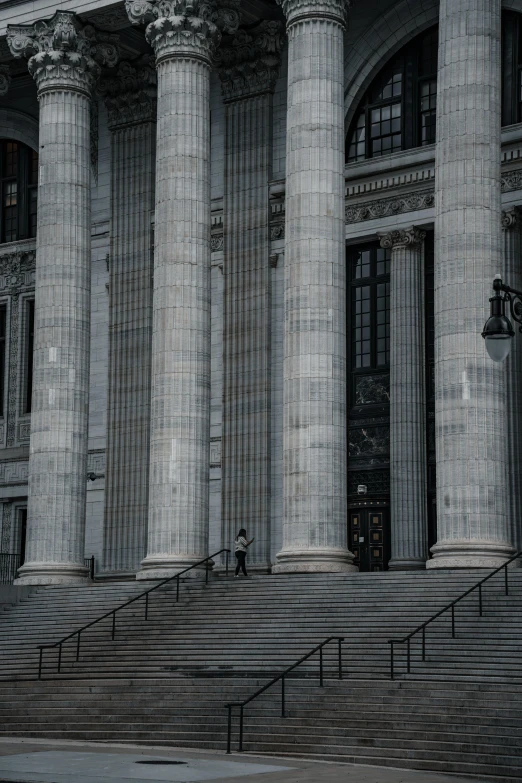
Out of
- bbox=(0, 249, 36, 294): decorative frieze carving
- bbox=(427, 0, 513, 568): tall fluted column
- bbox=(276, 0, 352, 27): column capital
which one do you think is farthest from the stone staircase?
bbox=(0, 249, 36, 294): decorative frieze carving

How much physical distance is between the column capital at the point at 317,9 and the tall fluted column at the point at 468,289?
3556mm

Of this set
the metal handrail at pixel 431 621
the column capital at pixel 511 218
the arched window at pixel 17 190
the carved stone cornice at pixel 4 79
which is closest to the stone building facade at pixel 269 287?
the column capital at pixel 511 218

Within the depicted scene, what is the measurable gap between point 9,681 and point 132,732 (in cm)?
559

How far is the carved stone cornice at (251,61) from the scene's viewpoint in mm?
45688

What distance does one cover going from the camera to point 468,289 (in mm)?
34281

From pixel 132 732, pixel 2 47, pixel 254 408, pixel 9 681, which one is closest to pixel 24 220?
pixel 2 47

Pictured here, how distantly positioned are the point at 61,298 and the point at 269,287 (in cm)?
684

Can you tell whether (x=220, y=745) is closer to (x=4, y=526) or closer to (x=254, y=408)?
(x=254, y=408)

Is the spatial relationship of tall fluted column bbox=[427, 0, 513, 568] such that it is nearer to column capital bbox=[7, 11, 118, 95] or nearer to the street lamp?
column capital bbox=[7, 11, 118, 95]

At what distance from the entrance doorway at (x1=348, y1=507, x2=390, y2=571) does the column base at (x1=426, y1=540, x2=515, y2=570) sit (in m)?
8.86

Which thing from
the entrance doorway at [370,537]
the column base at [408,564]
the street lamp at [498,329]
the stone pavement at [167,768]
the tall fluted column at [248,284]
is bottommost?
the stone pavement at [167,768]

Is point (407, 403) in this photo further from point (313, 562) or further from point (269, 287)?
point (313, 562)

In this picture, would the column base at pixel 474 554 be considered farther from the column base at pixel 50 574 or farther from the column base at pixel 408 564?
the column base at pixel 50 574

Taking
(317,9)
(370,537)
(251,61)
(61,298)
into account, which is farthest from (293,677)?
(251,61)
